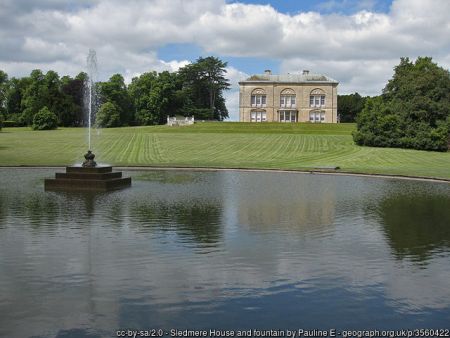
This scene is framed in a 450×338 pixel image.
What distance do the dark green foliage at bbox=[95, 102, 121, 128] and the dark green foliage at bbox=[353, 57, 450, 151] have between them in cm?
5171

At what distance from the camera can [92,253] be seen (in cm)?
996

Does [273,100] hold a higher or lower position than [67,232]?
higher

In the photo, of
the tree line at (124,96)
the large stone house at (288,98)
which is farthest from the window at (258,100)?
the tree line at (124,96)

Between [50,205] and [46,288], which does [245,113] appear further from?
[46,288]

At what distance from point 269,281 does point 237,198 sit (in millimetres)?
10342

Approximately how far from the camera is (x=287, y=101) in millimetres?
108125

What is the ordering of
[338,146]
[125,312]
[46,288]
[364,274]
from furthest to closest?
1. [338,146]
2. [364,274]
3. [46,288]
4. [125,312]

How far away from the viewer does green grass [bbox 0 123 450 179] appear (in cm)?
3684

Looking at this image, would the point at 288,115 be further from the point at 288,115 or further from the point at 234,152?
the point at 234,152

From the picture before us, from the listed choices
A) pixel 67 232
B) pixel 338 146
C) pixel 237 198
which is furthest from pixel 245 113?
pixel 67 232

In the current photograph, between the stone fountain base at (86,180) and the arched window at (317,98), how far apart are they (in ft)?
293

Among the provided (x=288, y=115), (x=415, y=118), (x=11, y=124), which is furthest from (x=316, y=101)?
(x=11, y=124)

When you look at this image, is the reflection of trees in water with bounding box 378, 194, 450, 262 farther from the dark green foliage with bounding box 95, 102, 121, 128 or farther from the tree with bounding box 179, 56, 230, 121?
the tree with bounding box 179, 56, 230, 121

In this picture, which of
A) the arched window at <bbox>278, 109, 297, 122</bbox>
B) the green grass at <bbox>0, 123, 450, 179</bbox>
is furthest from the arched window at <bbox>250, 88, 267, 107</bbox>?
the green grass at <bbox>0, 123, 450, 179</bbox>
